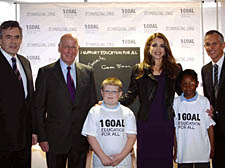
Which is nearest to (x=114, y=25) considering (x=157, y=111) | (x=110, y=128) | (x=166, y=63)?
(x=166, y=63)

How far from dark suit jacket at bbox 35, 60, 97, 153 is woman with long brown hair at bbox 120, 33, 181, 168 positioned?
2.00 feet

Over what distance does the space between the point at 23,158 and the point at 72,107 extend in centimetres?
71

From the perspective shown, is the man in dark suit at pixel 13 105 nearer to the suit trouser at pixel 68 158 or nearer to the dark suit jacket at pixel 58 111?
the dark suit jacket at pixel 58 111

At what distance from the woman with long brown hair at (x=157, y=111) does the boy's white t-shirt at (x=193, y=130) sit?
0.30 ft

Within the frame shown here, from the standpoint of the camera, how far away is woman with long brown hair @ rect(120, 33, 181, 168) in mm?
2881

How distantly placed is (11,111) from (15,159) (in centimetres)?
51

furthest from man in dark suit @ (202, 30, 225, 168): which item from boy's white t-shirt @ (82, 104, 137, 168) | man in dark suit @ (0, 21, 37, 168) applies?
man in dark suit @ (0, 21, 37, 168)

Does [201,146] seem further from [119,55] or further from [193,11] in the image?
[193,11]

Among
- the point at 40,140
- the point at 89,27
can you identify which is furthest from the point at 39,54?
the point at 40,140

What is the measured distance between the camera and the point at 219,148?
305 centimetres

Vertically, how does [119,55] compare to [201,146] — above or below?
above

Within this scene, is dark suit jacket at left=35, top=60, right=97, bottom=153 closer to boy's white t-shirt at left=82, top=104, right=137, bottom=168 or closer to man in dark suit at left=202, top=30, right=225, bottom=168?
boy's white t-shirt at left=82, top=104, right=137, bottom=168

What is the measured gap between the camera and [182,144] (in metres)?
2.86

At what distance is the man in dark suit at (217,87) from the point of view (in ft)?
9.88
